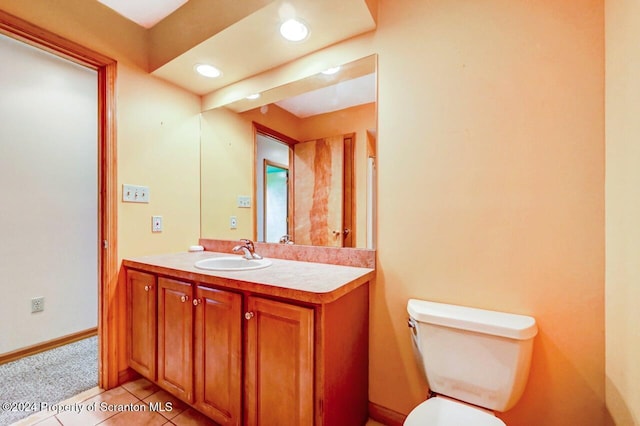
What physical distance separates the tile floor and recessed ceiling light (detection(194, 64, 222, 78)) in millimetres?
2072

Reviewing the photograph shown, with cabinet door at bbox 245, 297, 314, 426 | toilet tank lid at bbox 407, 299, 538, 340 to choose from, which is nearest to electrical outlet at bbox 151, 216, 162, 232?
cabinet door at bbox 245, 297, 314, 426

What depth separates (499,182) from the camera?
1.12 m

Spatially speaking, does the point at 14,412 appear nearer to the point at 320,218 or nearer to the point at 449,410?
the point at 320,218

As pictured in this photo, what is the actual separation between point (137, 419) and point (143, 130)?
171 centimetres

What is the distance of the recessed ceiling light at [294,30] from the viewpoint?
136 cm

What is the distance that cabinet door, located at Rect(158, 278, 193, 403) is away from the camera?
1.39 meters

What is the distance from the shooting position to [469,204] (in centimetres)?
118

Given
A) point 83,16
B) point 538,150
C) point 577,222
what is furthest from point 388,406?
point 83,16

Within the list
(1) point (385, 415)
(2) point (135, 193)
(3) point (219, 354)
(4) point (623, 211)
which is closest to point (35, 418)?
(3) point (219, 354)

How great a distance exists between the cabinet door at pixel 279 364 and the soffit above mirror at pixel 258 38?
53.2 inches

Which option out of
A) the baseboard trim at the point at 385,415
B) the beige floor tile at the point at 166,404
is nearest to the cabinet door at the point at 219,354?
the beige floor tile at the point at 166,404

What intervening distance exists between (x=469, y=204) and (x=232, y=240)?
160 centimetres

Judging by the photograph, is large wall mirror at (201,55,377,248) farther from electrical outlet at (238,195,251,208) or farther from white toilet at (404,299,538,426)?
white toilet at (404,299,538,426)

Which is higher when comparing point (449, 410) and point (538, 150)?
point (538, 150)
